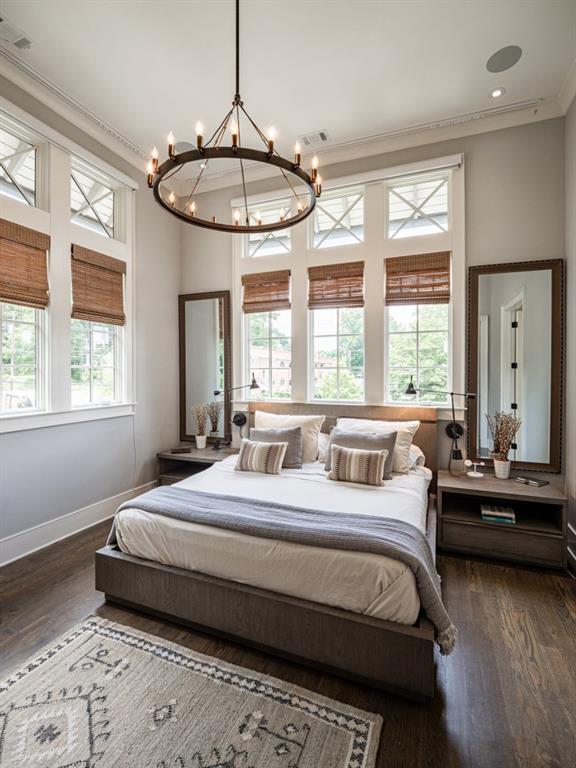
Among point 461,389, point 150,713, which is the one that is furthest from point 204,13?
point 150,713

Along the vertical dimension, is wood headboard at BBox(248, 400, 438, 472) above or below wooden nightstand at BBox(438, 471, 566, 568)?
above

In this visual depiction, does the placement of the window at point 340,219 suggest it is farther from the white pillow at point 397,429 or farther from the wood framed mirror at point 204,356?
the white pillow at point 397,429

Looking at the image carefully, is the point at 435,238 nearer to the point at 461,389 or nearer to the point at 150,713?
the point at 461,389

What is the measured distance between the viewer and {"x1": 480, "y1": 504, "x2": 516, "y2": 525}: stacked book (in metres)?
2.86

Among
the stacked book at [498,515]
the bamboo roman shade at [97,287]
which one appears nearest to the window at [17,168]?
the bamboo roman shade at [97,287]

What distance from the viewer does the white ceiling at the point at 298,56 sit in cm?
238

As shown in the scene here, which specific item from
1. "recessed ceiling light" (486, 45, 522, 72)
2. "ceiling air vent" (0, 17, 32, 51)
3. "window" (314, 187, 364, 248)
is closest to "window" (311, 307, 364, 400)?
"window" (314, 187, 364, 248)

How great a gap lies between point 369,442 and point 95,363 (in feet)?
8.66

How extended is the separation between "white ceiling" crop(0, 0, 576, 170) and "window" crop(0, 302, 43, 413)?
181 cm

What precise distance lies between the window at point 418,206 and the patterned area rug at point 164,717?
3.67m

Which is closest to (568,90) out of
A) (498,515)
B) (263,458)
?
(498,515)

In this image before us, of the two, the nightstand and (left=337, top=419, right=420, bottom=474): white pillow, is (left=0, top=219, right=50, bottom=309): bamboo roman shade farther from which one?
(left=337, top=419, right=420, bottom=474): white pillow

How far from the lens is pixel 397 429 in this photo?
10.7 ft

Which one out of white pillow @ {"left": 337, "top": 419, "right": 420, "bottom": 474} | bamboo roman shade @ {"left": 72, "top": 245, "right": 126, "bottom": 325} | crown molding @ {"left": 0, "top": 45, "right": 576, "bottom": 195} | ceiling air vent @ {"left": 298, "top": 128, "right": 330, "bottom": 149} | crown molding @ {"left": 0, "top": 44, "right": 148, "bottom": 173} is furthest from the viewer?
ceiling air vent @ {"left": 298, "top": 128, "right": 330, "bottom": 149}
